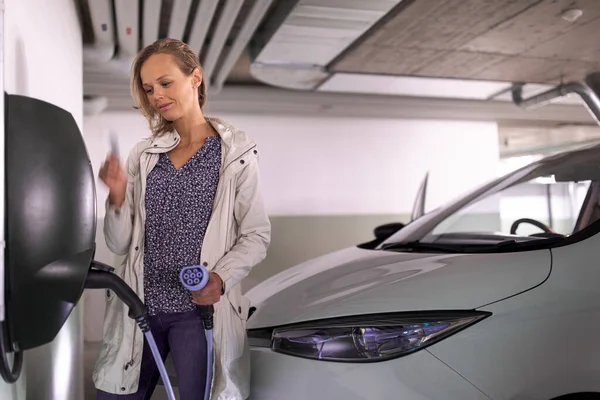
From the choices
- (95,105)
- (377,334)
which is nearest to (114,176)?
(377,334)

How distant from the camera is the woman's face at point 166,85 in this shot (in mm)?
1212

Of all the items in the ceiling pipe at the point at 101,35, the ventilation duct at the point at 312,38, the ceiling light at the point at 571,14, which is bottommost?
the ceiling pipe at the point at 101,35

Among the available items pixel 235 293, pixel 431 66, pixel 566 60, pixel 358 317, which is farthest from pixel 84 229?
pixel 566 60

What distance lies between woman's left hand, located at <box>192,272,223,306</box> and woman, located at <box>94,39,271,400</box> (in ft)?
0.13

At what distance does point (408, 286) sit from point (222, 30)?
2.35 m

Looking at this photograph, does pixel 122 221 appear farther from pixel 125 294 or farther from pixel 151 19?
pixel 151 19

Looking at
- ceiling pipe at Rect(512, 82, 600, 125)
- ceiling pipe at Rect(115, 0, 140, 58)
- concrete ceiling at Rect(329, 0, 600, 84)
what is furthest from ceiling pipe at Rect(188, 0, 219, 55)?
ceiling pipe at Rect(512, 82, 600, 125)

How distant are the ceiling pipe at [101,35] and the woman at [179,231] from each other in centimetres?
Answer: 196

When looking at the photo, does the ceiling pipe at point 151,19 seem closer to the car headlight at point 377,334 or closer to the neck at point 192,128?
the neck at point 192,128

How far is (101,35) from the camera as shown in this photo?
10.8 ft

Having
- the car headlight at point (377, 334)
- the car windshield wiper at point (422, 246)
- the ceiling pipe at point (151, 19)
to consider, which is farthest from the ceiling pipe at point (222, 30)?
the car headlight at point (377, 334)

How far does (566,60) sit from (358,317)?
3.94m

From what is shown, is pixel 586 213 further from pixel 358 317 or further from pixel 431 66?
pixel 431 66

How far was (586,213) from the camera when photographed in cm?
174
